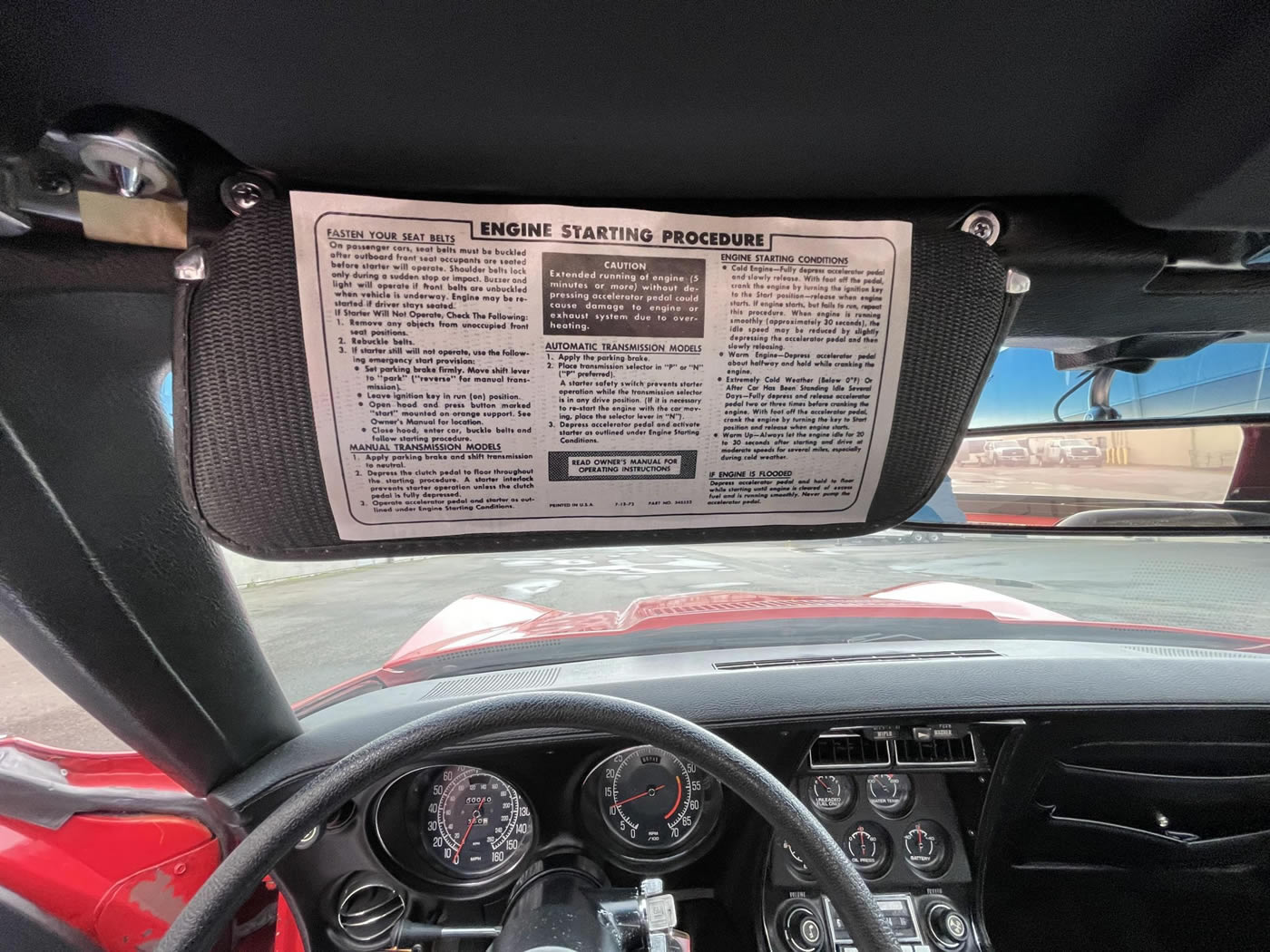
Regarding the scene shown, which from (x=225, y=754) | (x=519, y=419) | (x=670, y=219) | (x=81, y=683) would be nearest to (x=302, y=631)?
(x=225, y=754)

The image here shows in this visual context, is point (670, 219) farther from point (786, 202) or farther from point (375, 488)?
point (375, 488)

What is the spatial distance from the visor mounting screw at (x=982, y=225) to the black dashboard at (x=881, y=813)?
118 centimetres

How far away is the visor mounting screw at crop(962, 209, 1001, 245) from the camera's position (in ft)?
2.23

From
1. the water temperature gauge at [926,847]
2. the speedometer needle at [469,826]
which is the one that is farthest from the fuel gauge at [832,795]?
Answer: the speedometer needle at [469,826]

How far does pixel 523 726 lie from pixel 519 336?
Result: 0.58 meters

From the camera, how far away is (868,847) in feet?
5.94

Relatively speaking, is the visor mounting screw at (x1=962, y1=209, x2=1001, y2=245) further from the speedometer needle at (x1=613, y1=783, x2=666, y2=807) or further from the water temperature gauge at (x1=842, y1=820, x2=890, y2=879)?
the water temperature gauge at (x1=842, y1=820, x2=890, y2=879)

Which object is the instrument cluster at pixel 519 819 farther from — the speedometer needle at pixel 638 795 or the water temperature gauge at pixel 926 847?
the water temperature gauge at pixel 926 847

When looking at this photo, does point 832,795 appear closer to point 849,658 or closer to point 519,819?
point 849,658

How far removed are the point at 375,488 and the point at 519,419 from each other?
0.58 ft

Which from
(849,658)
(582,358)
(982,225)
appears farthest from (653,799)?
(982,225)

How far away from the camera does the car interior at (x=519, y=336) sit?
47 cm

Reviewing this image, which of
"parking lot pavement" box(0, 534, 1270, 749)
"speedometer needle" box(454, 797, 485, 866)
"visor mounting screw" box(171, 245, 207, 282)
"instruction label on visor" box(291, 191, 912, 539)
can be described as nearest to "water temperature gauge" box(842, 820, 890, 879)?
"parking lot pavement" box(0, 534, 1270, 749)

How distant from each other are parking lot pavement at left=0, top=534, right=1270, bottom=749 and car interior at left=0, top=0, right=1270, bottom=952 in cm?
29
